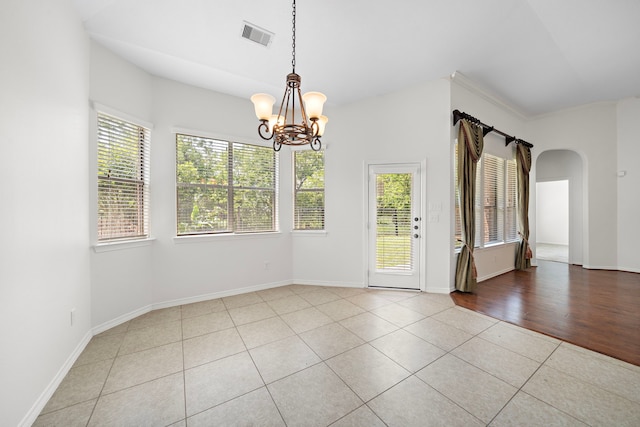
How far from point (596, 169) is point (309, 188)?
611 centimetres

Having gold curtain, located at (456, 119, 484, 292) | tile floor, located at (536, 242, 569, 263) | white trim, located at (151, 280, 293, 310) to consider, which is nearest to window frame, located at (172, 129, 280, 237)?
white trim, located at (151, 280, 293, 310)

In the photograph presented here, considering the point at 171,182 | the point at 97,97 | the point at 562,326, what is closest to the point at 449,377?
the point at 562,326

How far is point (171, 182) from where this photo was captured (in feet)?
11.1

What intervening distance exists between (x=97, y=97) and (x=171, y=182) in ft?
3.82

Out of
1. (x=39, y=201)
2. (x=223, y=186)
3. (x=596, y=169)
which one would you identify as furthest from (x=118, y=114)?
(x=596, y=169)

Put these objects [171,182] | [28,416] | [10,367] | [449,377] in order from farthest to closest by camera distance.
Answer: [171,182] < [449,377] < [28,416] < [10,367]

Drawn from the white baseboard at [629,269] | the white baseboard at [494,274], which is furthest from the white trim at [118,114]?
the white baseboard at [629,269]

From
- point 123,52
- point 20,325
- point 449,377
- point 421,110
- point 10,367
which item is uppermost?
point 123,52

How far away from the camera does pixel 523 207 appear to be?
5.21 m

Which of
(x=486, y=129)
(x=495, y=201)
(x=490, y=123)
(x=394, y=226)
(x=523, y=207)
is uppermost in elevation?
(x=490, y=123)

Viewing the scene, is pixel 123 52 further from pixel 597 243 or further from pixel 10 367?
pixel 597 243

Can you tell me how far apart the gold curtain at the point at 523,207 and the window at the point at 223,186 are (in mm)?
5089

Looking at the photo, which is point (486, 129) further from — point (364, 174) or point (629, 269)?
point (629, 269)

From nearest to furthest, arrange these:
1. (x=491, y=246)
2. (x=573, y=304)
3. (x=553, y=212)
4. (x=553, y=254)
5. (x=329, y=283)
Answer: (x=573, y=304) < (x=329, y=283) < (x=491, y=246) < (x=553, y=254) < (x=553, y=212)
